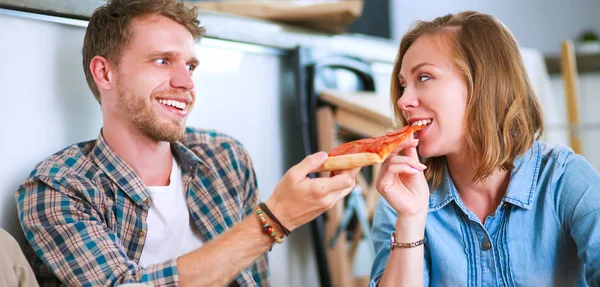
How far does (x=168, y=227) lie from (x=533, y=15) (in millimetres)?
4101

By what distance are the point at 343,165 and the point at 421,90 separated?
378mm

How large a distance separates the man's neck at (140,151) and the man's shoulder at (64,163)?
78 mm

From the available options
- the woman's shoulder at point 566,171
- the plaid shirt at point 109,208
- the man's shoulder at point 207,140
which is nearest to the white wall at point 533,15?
the man's shoulder at point 207,140

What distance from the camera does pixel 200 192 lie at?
6.05 feet

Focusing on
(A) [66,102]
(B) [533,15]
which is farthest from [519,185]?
(B) [533,15]

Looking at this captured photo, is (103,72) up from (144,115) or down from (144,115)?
up

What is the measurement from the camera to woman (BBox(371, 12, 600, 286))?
157 cm

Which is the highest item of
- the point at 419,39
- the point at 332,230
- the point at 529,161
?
the point at 419,39

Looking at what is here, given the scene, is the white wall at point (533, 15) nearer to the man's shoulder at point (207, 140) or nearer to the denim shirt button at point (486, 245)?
the man's shoulder at point (207, 140)

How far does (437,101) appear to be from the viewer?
5.23 feet

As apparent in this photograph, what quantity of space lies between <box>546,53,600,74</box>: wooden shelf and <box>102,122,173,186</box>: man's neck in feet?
11.4

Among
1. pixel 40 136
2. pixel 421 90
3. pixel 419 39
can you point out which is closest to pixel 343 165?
pixel 421 90

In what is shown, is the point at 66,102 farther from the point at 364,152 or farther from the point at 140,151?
the point at 364,152

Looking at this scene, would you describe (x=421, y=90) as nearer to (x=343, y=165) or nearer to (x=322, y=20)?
(x=343, y=165)
